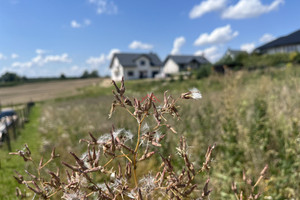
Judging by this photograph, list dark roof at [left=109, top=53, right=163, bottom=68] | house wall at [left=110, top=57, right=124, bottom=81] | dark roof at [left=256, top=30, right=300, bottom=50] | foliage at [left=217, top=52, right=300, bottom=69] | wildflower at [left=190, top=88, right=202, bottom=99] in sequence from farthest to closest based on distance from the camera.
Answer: dark roof at [left=109, top=53, right=163, bottom=68] → dark roof at [left=256, top=30, right=300, bottom=50] → house wall at [left=110, top=57, right=124, bottom=81] → foliage at [left=217, top=52, right=300, bottom=69] → wildflower at [left=190, top=88, right=202, bottom=99]

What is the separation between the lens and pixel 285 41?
41.9 meters

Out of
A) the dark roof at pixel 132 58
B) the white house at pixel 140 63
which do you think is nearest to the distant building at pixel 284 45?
the dark roof at pixel 132 58

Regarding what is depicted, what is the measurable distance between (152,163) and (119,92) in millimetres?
870

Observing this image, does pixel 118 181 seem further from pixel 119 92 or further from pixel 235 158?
pixel 235 158

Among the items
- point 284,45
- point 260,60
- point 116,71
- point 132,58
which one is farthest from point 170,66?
point 260,60

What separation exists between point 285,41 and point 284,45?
4.93 feet

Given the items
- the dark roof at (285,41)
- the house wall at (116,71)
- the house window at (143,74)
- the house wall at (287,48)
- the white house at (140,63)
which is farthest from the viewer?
the house window at (143,74)

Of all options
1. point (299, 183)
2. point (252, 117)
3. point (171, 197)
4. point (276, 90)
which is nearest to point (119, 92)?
point (171, 197)

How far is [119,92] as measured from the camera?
2.27 feet

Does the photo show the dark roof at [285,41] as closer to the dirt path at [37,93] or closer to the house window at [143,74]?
the house window at [143,74]

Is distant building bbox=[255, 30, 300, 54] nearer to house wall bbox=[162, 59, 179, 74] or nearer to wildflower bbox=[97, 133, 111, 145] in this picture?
house wall bbox=[162, 59, 179, 74]

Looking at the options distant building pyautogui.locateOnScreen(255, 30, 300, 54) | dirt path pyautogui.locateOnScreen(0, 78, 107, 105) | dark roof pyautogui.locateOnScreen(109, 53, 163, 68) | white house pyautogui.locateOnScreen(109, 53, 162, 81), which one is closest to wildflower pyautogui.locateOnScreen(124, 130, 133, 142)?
dirt path pyautogui.locateOnScreen(0, 78, 107, 105)

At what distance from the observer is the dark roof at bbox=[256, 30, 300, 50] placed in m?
40.6

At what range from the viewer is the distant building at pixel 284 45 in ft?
132
